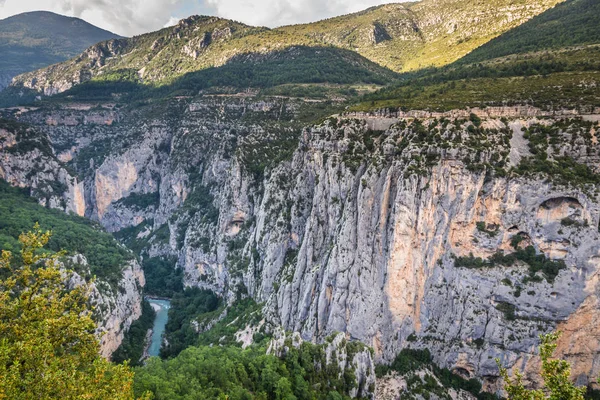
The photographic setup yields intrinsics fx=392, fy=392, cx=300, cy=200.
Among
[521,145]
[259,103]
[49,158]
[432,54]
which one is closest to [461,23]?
[432,54]

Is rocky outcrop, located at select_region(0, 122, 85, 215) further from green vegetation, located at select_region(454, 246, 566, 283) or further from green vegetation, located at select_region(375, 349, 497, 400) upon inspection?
green vegetation, located at select_region(454, 246, 566, 283)

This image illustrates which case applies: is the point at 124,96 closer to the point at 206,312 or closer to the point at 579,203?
the point at 206,312

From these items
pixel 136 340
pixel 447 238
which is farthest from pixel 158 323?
pixel 447 238

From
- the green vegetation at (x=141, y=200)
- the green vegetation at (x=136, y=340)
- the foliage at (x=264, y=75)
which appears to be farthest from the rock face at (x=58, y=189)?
the foliage at (x=264, y=75)

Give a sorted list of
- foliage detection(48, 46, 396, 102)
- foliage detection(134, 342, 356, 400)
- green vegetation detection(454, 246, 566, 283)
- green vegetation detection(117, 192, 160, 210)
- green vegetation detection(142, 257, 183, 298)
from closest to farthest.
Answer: foliage detection(134, 342, 356, 400), green vegetation detection(454, 246, 566, 283), green vegetation detection(142, 257, 183, 298), foliage detection(48, 46, 396, 102), green vegetation detection(117, 192, 160, 210)

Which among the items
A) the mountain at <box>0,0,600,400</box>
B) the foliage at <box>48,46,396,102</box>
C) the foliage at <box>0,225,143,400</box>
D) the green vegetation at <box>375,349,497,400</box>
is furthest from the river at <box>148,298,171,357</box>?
the foliage at <box>48,46,396,102</box>

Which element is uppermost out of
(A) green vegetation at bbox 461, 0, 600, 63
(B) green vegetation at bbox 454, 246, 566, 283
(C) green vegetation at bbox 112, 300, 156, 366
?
(A) green vegetation at bbox 461, 0, 600, 63
